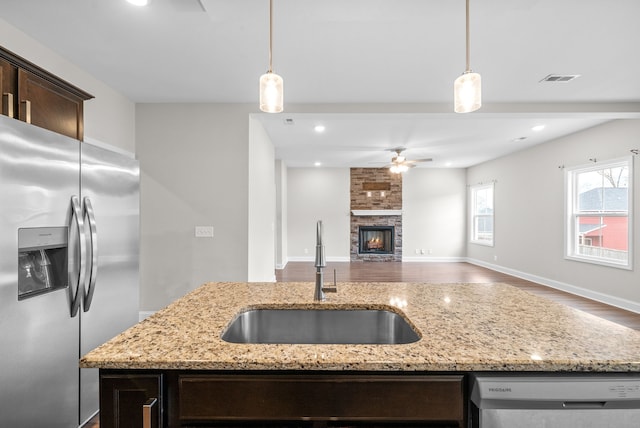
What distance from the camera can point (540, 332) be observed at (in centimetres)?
106

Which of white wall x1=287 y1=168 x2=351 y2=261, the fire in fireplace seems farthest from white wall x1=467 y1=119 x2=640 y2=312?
white wall x1=287 y1=168 x2=351 y2=261

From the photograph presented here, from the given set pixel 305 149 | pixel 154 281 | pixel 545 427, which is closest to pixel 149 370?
pixel 545 427

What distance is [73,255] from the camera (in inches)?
69.9

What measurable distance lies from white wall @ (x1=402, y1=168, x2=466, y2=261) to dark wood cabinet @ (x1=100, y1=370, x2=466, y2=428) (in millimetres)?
8520

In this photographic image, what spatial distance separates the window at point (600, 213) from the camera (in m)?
4.59

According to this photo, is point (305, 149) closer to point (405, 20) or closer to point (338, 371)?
point (405, 20)

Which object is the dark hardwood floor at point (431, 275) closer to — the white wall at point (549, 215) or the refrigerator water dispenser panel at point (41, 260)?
the white wall at point (549, 215)

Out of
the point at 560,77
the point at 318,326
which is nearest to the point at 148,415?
the point at 318,326

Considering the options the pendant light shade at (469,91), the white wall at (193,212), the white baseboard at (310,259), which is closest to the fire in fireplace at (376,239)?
the white baseboard at (310,259)

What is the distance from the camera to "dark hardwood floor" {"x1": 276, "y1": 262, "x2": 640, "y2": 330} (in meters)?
4.66

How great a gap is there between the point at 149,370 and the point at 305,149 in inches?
230

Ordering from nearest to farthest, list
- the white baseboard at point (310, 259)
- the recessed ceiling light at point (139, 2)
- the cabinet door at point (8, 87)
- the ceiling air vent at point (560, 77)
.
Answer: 1. the cabinet door at point (8, 87)
2. the recessed ceiling light at point (139, 2)
3. the ceiling air vent at point (560, 77)
4. the white baseboard at point (310, 259)

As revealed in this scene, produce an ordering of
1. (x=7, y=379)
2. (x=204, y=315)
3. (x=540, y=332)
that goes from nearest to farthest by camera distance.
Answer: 1. (x=540, y=332)
2. (x=204, y=315)
3. (x=7, y=379)

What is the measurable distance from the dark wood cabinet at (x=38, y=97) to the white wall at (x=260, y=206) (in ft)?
6.42
